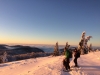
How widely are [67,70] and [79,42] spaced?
55.6 meters

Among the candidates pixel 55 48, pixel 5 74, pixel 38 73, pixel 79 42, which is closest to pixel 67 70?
pixel 38 73

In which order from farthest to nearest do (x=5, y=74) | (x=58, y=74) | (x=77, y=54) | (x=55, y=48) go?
(x=55, y=48), (x=5, y=74), (x=77, y=54), (x=58, y=74)

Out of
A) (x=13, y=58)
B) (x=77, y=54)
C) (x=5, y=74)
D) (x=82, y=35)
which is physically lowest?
(x=13, y=58)

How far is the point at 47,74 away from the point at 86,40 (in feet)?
204

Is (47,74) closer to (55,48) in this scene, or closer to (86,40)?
(86,40)

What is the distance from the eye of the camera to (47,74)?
18.8 m

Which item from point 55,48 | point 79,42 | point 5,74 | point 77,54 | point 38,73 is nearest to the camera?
point 38,73

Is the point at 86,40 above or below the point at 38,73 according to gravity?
above

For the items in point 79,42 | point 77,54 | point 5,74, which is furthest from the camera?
point 79,42

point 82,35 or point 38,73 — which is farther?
point 82,35

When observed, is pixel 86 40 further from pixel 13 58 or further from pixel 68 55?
pixel 13 58

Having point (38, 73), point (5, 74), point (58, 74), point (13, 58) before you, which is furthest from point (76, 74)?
point (13, 58)

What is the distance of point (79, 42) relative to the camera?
2933 inches

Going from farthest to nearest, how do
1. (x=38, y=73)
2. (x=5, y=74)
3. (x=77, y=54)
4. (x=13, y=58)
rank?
(x=13, y=58)
(x=5, y=74)
(x=77, y=54)
(x=38, y=73)
